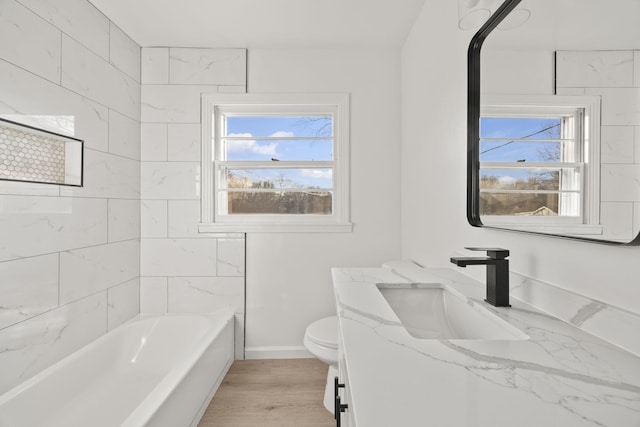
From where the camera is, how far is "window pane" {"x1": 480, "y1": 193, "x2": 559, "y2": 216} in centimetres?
92

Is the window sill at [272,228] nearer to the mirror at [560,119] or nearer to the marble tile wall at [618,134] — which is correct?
the mirror at [560,119]

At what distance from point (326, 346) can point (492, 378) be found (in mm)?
1288

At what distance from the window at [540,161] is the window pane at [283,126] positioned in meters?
1.52

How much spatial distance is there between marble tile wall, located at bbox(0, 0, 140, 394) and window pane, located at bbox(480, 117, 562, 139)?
2.10 m

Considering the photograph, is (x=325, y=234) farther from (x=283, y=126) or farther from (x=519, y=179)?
(x=519, y=179)

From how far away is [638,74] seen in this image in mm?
658

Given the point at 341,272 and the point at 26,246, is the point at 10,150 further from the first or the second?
the point at 341,272

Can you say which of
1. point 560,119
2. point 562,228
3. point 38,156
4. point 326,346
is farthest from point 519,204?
point 38,156

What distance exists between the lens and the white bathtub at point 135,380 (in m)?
1.40

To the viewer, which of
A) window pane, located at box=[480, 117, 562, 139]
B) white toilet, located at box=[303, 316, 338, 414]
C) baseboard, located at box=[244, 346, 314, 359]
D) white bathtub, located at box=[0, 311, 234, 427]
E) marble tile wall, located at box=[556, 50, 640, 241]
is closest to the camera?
marble tile wall, located at box=[556, 50, 640, 241]

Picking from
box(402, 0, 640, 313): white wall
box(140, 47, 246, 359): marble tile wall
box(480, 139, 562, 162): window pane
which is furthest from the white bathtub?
box(480, 139, 562, 162): window pane

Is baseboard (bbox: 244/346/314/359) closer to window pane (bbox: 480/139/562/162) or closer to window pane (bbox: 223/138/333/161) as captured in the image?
window pane (bbox: 223/138/333/161)

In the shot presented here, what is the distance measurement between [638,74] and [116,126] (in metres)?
2.63

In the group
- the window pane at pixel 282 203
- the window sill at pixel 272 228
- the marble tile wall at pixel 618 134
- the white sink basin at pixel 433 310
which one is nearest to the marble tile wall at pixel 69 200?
the window sill at pixel 272 228
